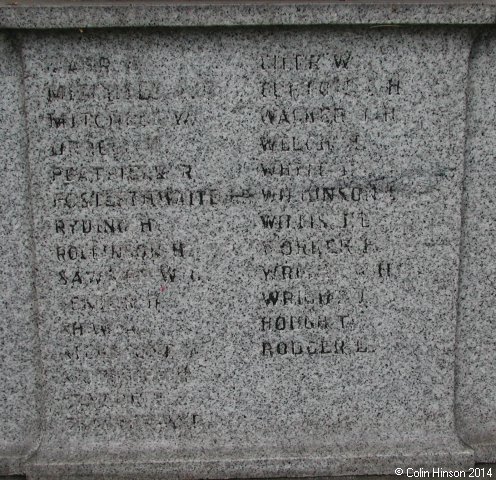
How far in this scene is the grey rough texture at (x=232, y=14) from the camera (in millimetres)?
2664

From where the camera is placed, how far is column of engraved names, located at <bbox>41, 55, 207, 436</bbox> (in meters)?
2.81

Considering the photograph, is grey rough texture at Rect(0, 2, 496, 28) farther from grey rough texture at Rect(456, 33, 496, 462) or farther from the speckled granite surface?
grey rough texture at Rect(456, 33, 496, 462)

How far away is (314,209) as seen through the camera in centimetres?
291

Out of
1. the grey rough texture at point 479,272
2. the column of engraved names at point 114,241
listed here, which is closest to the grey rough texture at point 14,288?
the column of engraved names at point 114,241

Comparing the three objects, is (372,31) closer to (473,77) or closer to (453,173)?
(473,77)

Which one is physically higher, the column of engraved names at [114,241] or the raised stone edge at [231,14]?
the raised stone edge at [231,14]

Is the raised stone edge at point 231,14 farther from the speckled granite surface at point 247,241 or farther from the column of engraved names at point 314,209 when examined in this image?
the column of engraved names at point 314,209

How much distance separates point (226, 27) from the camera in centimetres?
273

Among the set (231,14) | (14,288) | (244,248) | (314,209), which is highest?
(231,14)

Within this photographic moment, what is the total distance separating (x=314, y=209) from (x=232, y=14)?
892 mm

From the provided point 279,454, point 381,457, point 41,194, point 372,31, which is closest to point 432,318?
point 381,457

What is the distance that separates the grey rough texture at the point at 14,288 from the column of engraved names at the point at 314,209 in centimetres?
105

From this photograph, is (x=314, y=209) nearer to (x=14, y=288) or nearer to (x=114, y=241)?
(x=114, y=241)

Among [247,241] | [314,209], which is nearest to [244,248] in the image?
[247,241]
